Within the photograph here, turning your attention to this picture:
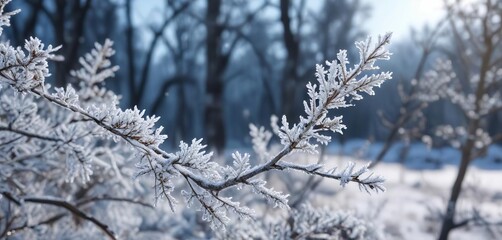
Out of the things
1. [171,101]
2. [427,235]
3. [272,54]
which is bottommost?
[427,235]

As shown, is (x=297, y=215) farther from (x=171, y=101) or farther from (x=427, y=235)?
(x=171, y=101)

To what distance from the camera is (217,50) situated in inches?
324

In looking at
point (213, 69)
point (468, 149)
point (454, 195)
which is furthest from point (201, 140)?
point (213, 69)

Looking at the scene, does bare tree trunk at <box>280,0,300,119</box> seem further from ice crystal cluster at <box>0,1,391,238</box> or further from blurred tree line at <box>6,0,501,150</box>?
ice crystal cluster at <box>0,1,391,238</box>

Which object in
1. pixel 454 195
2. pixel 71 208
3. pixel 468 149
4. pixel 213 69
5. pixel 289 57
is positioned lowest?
pixel 71 208

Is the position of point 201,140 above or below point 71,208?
below

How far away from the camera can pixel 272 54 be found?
42156mm

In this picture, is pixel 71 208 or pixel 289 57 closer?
pixel 71 208

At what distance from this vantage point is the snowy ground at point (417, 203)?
23.1ft

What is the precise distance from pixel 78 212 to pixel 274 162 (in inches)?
44.8

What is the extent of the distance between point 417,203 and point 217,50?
20.2 feet

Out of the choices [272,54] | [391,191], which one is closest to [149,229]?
[391,191]

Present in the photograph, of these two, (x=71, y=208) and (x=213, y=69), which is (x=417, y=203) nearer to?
(x=213, y=69)

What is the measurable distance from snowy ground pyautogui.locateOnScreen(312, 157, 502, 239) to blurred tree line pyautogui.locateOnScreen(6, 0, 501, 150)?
4.41ft
